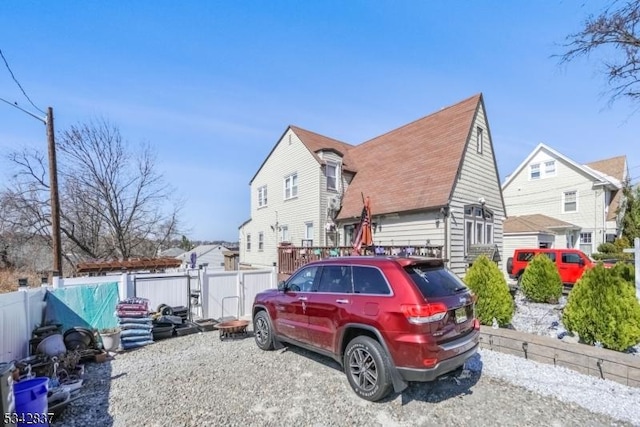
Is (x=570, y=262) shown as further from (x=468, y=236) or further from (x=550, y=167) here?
(x=550, y=167)

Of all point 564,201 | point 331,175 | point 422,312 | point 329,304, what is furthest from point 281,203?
point 564,201

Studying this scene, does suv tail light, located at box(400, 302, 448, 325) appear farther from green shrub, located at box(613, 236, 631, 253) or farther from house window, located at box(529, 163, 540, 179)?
house window, located at box(529, 163, 540, 179)

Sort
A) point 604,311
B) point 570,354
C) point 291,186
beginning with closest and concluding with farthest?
point 570,354 → point 604,311 → point 291,186

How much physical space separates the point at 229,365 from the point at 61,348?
9.87 ft

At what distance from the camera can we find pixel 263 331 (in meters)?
6.29

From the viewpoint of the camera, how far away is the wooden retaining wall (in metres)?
4.45

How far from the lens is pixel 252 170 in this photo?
2202 centimetres

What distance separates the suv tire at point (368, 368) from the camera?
391 centimetres

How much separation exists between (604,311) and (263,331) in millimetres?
5868

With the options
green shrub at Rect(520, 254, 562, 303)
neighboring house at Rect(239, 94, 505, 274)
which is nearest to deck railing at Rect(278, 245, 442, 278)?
neighboring house at Rect(239, 94, 505, 274)

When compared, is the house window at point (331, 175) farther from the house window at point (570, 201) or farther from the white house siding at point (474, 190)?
the house window at point (570, 201)

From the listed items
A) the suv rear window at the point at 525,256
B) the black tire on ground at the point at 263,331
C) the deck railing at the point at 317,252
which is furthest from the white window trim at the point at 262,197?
the black tire on ground at the point at 263,331

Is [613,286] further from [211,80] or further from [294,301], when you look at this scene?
[211,80]

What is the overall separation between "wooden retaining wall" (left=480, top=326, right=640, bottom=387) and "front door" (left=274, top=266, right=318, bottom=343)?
3374 mm
